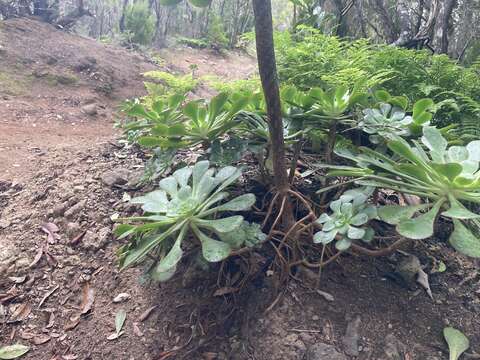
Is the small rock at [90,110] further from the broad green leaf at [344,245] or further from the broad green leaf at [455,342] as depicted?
the broad green leaf at [455,342]

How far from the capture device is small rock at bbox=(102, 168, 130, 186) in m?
2.34

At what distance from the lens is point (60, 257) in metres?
2.03

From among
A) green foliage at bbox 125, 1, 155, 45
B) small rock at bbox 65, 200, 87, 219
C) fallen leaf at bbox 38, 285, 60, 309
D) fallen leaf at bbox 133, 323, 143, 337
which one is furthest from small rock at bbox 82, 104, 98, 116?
green foliage at bbox 125, 1, 155, 45

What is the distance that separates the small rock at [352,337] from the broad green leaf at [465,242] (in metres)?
0.50

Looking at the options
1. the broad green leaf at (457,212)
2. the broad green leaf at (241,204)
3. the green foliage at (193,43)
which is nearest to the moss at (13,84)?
the broad green leaf at (241,204)

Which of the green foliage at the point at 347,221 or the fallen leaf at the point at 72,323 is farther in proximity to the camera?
the fallen leaf at the point at 72,323

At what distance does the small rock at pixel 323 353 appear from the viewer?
4.44 feet

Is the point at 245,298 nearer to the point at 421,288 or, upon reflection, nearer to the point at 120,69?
the point at 421,288

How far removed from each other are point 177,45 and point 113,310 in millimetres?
10347

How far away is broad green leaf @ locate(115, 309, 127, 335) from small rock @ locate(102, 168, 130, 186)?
0.88 m

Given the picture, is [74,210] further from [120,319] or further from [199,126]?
[199,126]

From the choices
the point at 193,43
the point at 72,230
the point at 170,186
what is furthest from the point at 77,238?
the point at 193,43

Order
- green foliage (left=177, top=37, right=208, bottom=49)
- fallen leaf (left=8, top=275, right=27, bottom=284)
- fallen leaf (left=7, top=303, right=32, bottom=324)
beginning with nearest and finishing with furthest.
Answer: fallen leaf (left=7, top=303, right=32, bottom=324) → fallen leaf (left=8, top=275, right=27, bottom=284) → green foliage (left=177, top=37, right=208, bottom=49)

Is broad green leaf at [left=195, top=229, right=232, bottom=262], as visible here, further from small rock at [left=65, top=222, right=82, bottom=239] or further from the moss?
the moss
